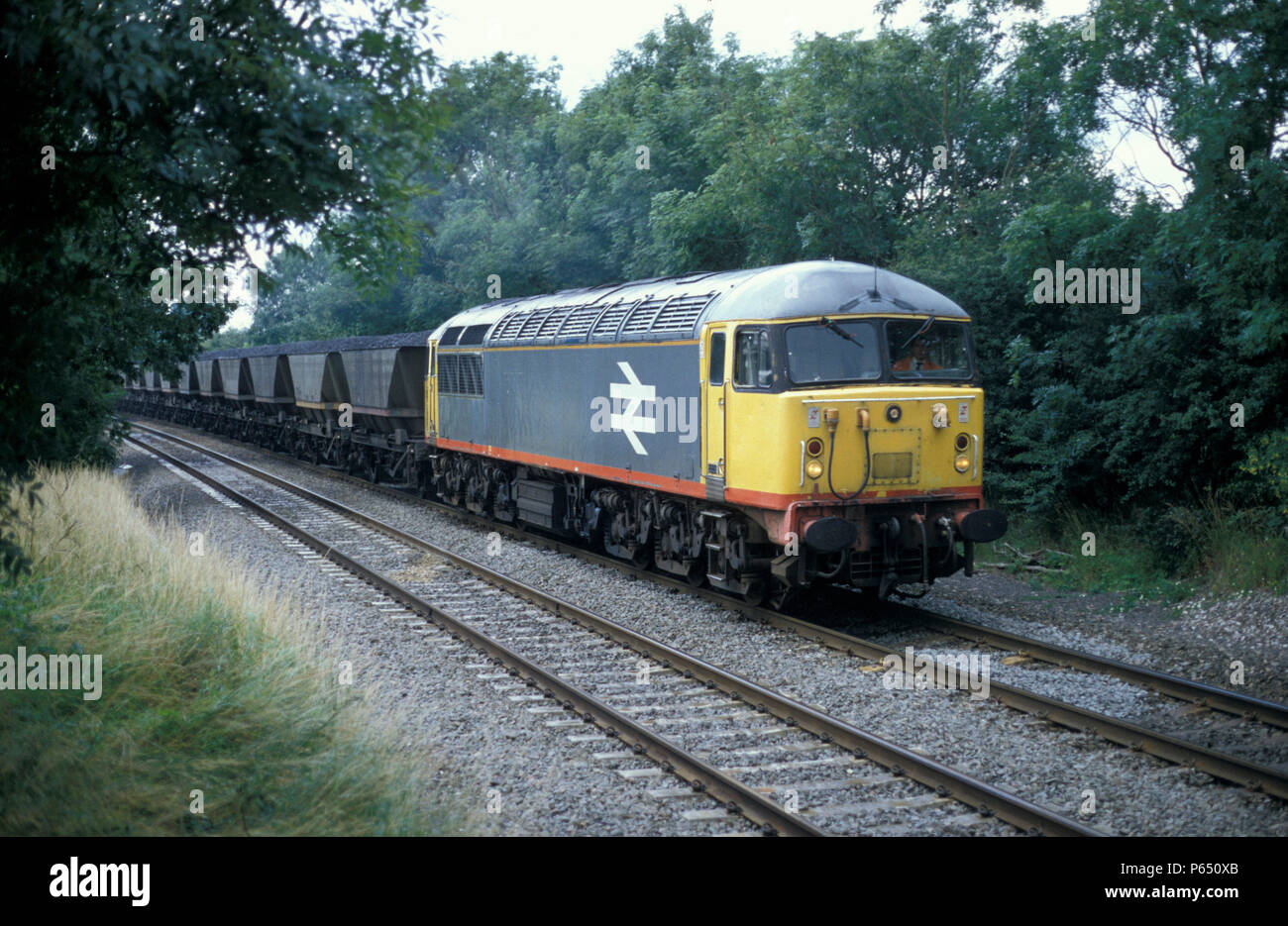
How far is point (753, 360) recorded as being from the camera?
11008 millimetres

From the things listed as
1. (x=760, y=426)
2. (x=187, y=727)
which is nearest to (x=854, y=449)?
(x=760, y=426)

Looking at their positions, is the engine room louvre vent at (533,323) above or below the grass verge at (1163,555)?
above

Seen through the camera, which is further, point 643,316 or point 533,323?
point 533,323

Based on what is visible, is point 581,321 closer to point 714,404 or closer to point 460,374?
point 714,404

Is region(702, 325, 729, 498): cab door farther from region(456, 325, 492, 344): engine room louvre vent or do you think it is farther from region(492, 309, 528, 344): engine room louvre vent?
region(456, 325, 492, 344): engine room louvre vent

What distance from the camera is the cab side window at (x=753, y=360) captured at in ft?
35.5

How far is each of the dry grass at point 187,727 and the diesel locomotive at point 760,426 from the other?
448cm

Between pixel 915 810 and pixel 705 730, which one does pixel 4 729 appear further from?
pixel 915 810

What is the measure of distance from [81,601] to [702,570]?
21.9 ft

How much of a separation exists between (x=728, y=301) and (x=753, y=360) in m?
0.90

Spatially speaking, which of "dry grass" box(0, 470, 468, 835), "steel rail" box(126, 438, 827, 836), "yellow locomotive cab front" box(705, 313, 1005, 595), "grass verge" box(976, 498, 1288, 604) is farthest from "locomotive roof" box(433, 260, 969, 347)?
"dry grass" box(0, 470, 468, 835)

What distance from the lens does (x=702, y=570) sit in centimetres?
1327

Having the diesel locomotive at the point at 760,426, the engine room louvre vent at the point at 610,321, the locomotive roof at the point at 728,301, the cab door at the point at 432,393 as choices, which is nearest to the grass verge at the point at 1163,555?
the diesel locomotive at the point at 760,426

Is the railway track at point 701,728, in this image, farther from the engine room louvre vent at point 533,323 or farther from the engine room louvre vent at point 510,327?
the engine room louvre vent at point 510,327
